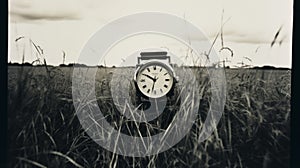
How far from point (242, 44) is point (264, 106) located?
10.7 inches

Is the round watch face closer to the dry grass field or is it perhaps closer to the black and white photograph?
the black and white photograph

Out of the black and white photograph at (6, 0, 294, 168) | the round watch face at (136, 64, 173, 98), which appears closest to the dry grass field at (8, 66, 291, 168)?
the black and white photograph at (6, 0, 294, 168)

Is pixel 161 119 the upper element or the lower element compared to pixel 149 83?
lower

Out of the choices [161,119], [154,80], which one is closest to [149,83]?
[154,80]

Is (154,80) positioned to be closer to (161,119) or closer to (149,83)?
(149,83)

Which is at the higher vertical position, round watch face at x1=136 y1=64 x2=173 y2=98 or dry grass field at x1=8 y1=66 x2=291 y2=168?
round watch face at x1=136 y1=64 x2=173 y2=98

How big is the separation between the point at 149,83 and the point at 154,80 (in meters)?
0.02

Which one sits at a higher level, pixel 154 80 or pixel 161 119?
pixel 154 80

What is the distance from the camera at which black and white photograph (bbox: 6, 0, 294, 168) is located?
8.77 ft

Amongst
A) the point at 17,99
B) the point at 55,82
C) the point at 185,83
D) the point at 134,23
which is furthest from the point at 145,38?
the point at 17,99

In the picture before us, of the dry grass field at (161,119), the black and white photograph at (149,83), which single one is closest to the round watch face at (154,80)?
the black and white photograph at (149,83)

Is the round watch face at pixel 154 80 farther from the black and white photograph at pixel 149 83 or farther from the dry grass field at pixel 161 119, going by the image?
the dry grass field at pixel 161 119

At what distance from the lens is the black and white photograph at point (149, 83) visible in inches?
105

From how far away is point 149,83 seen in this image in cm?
268
